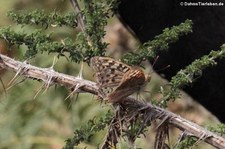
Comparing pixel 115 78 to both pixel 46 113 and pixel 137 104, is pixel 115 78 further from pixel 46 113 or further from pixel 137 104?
pixel 46 113

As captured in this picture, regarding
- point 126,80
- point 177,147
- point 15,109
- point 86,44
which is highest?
point 15,109

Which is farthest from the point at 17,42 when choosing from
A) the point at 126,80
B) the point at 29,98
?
the point at 29,98

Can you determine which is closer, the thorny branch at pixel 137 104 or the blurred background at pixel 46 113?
the thorny branch at pixel 137 104

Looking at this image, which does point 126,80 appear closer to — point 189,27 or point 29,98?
point 189,27

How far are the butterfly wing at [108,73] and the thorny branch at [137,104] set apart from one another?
18mm

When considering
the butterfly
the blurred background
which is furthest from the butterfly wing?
the blurred background

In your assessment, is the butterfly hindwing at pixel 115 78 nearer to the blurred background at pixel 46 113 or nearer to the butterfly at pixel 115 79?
the butterfly at pixel 115 79

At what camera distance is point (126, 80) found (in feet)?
2.97

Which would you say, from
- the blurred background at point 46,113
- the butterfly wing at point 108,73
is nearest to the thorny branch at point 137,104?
the butterfly wing at point 108,73

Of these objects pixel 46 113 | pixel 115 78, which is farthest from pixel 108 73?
pixel 46 113

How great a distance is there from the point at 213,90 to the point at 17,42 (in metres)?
0.54

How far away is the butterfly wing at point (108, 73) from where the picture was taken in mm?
921

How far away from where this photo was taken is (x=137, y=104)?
937 millimetres

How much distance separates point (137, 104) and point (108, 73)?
2.9 inches
